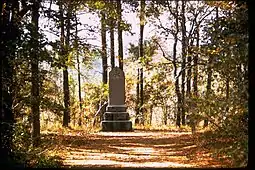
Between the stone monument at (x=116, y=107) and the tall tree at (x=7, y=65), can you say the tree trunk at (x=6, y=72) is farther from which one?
the stone monument at (x=116, y=107)

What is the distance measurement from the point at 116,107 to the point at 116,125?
0.81 meters

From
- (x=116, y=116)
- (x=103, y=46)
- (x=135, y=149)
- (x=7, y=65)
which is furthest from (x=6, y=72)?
(x=116, y=116)

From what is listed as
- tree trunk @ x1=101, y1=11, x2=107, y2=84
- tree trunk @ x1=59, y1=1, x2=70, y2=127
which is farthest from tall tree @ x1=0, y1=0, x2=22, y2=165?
tree trunk @ x1=101, y1=11, x2=107, y2=84

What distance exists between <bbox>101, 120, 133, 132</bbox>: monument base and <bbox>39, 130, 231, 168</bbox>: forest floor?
2.83 feet

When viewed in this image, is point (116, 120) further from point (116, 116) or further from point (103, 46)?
point (103, 46)

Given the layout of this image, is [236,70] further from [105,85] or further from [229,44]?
[105,85]

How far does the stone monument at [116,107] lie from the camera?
35.0ft

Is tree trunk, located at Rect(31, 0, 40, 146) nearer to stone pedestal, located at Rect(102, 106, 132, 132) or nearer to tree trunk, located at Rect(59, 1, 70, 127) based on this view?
tree trunk, located at Rect(59, 1, 70, 127)

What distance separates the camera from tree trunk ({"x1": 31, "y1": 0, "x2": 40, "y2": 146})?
673 centimetres

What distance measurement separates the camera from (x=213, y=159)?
6598mm

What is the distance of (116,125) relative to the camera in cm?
1088

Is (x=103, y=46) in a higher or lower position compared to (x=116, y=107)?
higher

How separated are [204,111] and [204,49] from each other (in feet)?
3.46

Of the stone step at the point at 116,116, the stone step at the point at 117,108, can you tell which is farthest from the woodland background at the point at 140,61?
the stone step at the point at 117,108
